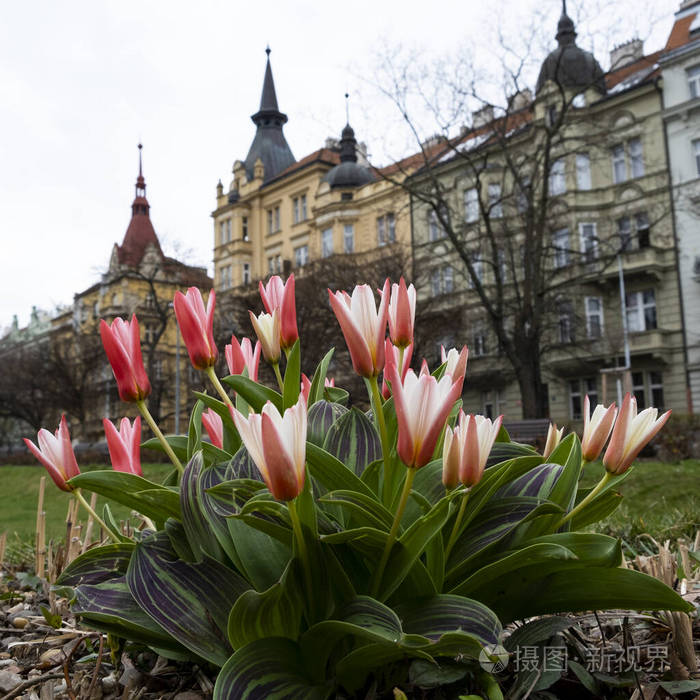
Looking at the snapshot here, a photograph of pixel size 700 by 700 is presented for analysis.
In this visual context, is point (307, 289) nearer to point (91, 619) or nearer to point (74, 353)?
point (74, 353)

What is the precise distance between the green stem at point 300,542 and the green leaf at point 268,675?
0.12 meters

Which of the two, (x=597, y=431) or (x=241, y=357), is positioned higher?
(x=241, y=357)

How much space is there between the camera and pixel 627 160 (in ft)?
105

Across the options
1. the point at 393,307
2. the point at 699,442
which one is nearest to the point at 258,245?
the point at 699,442

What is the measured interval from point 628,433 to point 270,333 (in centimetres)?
88

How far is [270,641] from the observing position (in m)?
1.31

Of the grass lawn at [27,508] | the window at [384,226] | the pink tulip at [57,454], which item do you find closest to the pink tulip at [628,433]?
the pink tulip at [57,454]

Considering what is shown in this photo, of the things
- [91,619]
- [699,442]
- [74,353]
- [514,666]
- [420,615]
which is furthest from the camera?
[74,353]

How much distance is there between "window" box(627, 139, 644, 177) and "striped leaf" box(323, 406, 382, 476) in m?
34.0

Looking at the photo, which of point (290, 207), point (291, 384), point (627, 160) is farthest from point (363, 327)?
point (290, 207)

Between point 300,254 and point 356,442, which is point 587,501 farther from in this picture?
point 300,254

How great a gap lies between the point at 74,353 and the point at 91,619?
39.2 m

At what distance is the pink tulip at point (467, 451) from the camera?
4.28ft

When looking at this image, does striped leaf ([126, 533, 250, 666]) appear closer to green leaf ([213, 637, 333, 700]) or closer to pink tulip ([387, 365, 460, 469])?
green leaf ([213, 637, 333, 700])
